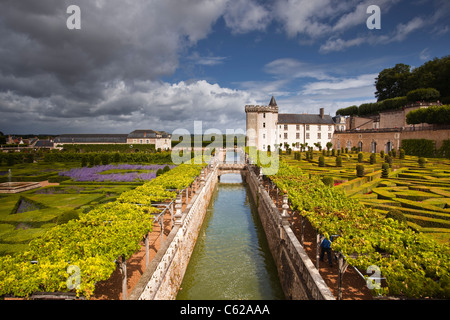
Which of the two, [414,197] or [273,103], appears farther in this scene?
[273,103]

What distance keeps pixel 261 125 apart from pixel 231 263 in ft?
167

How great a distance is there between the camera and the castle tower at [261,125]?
2389 inches

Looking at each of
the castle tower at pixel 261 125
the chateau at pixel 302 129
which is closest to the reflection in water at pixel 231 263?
the castle tower at pixel 261 125

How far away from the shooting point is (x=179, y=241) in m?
10.7

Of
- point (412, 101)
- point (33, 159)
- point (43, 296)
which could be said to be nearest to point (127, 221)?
point (43, 296)

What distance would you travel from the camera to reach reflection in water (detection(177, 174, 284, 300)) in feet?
33.6

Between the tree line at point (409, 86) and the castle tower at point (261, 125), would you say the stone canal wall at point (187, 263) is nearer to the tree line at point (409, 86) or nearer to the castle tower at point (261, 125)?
the castle tower at point (261, 125)

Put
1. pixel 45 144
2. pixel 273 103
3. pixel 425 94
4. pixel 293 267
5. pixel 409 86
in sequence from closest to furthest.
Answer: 1. pixel 293 267
2. pixel 425 94
3. pixel 409 86
4. pixel 273 103
5. pixel 45 144

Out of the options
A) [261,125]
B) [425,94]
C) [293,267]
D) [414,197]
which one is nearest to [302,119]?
[261,125]

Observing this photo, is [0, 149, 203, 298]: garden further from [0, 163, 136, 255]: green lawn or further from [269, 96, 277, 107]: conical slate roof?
[269, 96, 277, 107]: conical slate roof

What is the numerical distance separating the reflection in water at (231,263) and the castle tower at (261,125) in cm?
4118

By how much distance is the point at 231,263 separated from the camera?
41.4ft

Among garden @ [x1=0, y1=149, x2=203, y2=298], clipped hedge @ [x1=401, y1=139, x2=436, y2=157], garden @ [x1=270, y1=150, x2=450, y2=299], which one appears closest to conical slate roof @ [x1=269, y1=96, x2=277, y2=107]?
clipped hedge @ [x1=401, y1=139, x2=436, y2=157]

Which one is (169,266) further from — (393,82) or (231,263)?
(393,82)
